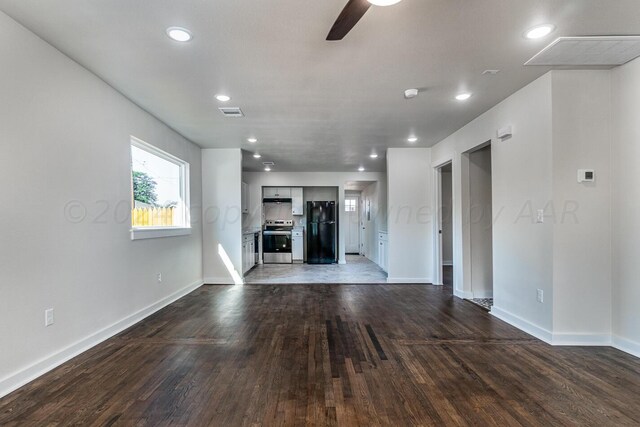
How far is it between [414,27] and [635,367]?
3.04 metres

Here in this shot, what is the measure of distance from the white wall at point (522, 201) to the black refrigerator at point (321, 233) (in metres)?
4.87

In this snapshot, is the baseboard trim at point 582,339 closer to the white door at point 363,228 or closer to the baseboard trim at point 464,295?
the baseboard trim at point 464,295

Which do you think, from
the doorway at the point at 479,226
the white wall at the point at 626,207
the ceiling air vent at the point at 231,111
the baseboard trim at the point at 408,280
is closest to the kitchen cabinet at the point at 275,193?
the baseboard trim at the point at 408,280

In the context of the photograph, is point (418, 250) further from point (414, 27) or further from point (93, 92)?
point (93, 92)

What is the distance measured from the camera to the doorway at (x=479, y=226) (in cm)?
464

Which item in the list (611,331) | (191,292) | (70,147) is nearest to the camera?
(70,147)

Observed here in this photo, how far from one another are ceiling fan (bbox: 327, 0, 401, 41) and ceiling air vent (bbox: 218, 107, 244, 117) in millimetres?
2108

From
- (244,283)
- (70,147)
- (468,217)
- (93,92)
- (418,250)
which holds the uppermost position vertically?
(93,92)

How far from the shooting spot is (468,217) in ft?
15.2

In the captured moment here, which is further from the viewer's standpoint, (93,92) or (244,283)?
(244,283)

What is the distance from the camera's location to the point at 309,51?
2453mm

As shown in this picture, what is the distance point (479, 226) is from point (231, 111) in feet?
12.4

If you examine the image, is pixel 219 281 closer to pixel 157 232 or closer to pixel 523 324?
pixel 157 232

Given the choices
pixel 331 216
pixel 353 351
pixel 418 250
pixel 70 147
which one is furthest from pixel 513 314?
pixel 331 216
